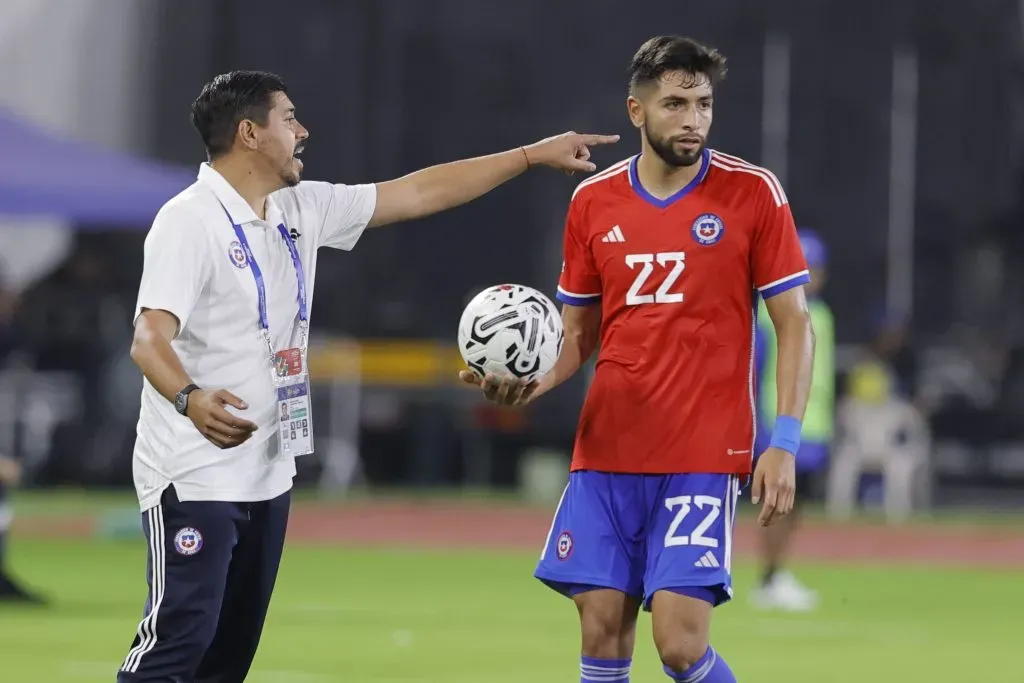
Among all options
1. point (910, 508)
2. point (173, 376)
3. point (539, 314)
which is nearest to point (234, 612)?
point (173, 376)

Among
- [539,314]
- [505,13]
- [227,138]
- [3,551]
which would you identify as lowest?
[3,551]

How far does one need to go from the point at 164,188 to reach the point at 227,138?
432 inches

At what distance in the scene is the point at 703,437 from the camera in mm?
6848

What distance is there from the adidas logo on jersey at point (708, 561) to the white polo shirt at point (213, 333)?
1.38 m

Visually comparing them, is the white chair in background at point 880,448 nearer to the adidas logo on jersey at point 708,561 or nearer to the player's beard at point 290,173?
the adidas logo on jersey at point 708,561

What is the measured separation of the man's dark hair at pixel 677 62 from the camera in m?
6.86

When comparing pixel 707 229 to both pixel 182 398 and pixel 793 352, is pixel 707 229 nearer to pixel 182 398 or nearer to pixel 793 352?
pixel 793 352

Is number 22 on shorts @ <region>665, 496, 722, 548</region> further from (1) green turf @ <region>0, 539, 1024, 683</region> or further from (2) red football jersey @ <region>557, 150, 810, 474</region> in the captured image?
(1) green turf @ <region>0, 539, 1024, 683</region>

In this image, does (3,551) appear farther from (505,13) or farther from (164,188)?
(505,13)

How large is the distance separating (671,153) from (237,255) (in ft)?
4.93

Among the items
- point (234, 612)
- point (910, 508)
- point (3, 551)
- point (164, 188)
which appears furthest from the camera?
point (910, 508)

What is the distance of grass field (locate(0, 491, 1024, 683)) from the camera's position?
997 cm

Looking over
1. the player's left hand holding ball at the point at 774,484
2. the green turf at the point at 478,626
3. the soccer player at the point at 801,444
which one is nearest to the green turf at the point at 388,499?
the green turf at the point at 478,626

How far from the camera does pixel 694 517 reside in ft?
22.2
